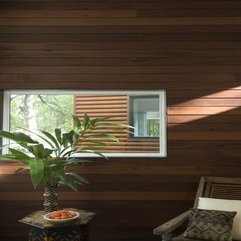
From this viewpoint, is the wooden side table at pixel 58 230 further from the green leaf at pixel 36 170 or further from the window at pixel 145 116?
the window at pixel 145 116

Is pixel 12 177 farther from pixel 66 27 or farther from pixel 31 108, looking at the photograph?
pixel 66 27

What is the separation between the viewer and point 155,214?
320 cm

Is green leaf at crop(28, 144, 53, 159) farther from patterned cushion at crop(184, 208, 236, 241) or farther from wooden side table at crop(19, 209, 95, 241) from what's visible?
patterned cushion at crop(184, 208, 236, 241)

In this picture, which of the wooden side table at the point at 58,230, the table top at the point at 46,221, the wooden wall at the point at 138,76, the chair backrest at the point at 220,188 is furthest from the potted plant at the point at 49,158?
the chair backrest at the point at 220,188

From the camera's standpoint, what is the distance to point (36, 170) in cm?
244

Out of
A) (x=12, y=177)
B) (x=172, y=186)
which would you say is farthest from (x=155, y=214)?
(x=12, y=177)

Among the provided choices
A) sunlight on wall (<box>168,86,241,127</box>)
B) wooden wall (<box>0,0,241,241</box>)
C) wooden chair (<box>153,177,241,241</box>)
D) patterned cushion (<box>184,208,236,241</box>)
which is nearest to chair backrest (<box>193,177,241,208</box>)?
wooden chair (<box>153,177,241,241</box>)

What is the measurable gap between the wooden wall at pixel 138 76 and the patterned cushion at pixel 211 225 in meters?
0.62

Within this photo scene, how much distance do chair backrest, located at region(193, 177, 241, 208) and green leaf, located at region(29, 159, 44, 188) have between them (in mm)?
1432

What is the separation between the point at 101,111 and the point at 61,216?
4.02 feet

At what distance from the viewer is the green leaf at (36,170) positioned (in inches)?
93.4

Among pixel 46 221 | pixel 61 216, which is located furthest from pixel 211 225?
pixel 46 221

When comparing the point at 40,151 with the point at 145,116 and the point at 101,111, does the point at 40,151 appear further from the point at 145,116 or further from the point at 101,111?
the point at 145,116

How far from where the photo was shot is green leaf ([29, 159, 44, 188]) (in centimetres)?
237
